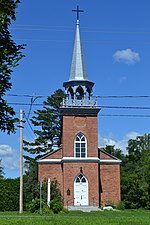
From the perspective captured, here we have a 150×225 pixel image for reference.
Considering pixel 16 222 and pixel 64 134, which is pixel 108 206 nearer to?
pixel 64 134

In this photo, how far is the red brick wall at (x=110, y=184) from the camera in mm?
44031

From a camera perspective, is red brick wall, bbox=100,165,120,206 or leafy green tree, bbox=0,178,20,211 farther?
red brick wall, bbox=100,165,120,206

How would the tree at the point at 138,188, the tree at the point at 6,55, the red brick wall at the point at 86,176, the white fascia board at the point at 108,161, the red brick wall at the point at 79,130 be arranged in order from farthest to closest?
the tree at the point at 138,188, the white fascia board at the point at 108,161, the red brick wall at the point at 79,130, the red brick wall at the point at 86,176, the tree at the point at 6,55

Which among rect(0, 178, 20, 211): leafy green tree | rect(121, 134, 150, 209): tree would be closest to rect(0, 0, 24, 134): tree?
rect(0, 178, 20, 211): leafy green tree

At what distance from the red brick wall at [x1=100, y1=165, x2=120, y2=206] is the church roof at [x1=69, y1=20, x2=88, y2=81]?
9775mm

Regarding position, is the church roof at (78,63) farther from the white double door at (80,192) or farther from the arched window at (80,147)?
the white double door at (80,192)

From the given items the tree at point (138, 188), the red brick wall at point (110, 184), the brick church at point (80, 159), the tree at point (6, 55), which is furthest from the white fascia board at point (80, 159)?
the tree at point (6, 55)

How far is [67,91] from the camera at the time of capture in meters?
44.4

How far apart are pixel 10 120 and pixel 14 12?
8.50ft

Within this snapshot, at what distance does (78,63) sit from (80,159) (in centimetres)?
1015

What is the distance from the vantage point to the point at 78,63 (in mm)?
45219

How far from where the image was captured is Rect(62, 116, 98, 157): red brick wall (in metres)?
42.9

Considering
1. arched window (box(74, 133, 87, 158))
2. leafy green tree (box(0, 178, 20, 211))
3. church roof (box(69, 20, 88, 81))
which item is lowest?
leafy green tree (box(0, 178, 20, 211))

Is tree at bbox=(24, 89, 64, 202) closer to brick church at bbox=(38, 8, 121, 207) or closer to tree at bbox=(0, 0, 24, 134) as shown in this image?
brick church at bbox=(38, 8, 121, 207)
